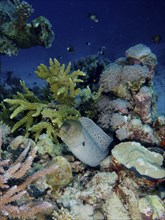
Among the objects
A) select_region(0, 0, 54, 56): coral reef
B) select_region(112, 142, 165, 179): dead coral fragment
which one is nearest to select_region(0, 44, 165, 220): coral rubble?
select_region(112, 142, 165, 179): dead coral fragment

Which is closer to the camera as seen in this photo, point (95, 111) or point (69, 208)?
point (69, 208)

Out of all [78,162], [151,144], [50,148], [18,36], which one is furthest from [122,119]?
[18,36]

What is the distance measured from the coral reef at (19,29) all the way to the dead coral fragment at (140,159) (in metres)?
4.16

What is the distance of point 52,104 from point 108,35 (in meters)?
39.6

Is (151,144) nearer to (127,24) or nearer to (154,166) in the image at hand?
(154,166)

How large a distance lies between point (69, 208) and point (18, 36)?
4.94 metres

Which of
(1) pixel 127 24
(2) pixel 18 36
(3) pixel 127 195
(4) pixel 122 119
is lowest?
(1) pixel 127 24

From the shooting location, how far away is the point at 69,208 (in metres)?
2.89

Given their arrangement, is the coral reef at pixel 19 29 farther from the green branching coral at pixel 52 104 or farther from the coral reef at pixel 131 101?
the green branching coral at pixel 52 104

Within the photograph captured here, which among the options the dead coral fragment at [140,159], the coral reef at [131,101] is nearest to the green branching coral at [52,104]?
the coral reef at [131,101]

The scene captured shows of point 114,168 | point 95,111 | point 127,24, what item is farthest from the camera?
point 127,24

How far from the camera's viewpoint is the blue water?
2775 centimetres

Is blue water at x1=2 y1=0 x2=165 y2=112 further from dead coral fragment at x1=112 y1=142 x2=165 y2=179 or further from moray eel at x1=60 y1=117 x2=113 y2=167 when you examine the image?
dead coral fragment at x1=112 y1=142 x2=165 y2=179

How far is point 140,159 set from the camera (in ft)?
9.38
